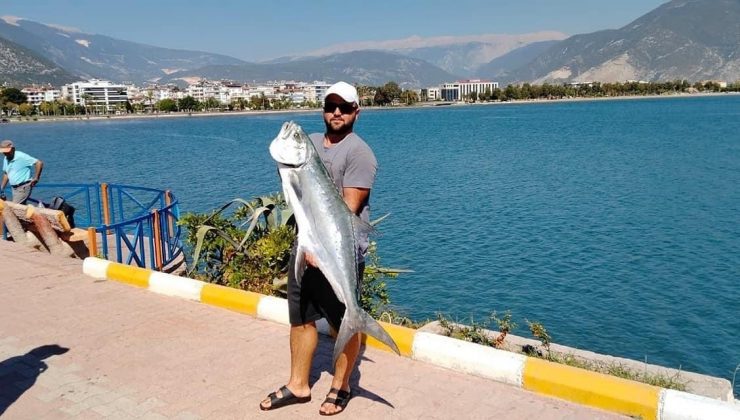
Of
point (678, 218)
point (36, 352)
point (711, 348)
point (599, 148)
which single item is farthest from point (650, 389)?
point (599, 148)

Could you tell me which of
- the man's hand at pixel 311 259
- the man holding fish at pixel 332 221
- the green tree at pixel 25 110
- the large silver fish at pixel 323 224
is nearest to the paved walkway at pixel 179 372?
the man holding fish at pixel 332 221

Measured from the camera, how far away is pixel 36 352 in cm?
624

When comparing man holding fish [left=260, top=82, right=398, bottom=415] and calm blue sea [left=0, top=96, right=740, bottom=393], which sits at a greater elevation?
man holding fish [left=260, top=82, right=398, bottom=415]

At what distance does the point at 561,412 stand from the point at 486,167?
1417 inches

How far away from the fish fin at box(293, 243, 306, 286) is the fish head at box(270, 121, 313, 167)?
58 cm

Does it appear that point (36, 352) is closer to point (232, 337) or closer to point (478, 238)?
point (232, 337)

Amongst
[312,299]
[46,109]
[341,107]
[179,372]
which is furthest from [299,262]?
[46,109]

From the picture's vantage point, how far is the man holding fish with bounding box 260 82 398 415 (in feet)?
13.8

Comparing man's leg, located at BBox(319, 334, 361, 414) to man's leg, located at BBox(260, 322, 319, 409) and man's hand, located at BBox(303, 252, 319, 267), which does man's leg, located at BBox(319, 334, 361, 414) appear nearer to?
man's leg, located at BBox(260, 322, 319, 409)

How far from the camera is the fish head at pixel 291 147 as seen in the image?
413 cm

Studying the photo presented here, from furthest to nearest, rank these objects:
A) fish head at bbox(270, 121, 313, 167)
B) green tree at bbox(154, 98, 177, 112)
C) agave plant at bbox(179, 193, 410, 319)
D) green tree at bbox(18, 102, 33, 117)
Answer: green tree at bbox(154, 98, 177, 112) → green tree at bbox(18, 102, 33, 117) → agave plant at bbox(179, 193, 410, 319) → fish head at bbox(270, 121, 313, 167)

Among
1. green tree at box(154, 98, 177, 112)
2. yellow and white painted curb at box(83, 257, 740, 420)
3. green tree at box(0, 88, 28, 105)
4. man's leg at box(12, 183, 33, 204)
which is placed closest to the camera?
yellow and white painted curb at box(83, 257, 740, 420)

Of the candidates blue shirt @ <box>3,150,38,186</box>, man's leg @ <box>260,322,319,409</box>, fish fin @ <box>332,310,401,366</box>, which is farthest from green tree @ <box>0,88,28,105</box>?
fish fin @ <box>332,310,401,366</box>

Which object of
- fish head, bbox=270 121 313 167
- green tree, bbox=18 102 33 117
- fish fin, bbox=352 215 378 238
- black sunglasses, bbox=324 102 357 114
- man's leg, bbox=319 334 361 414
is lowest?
man's leg, bbox=319 334 361 414
